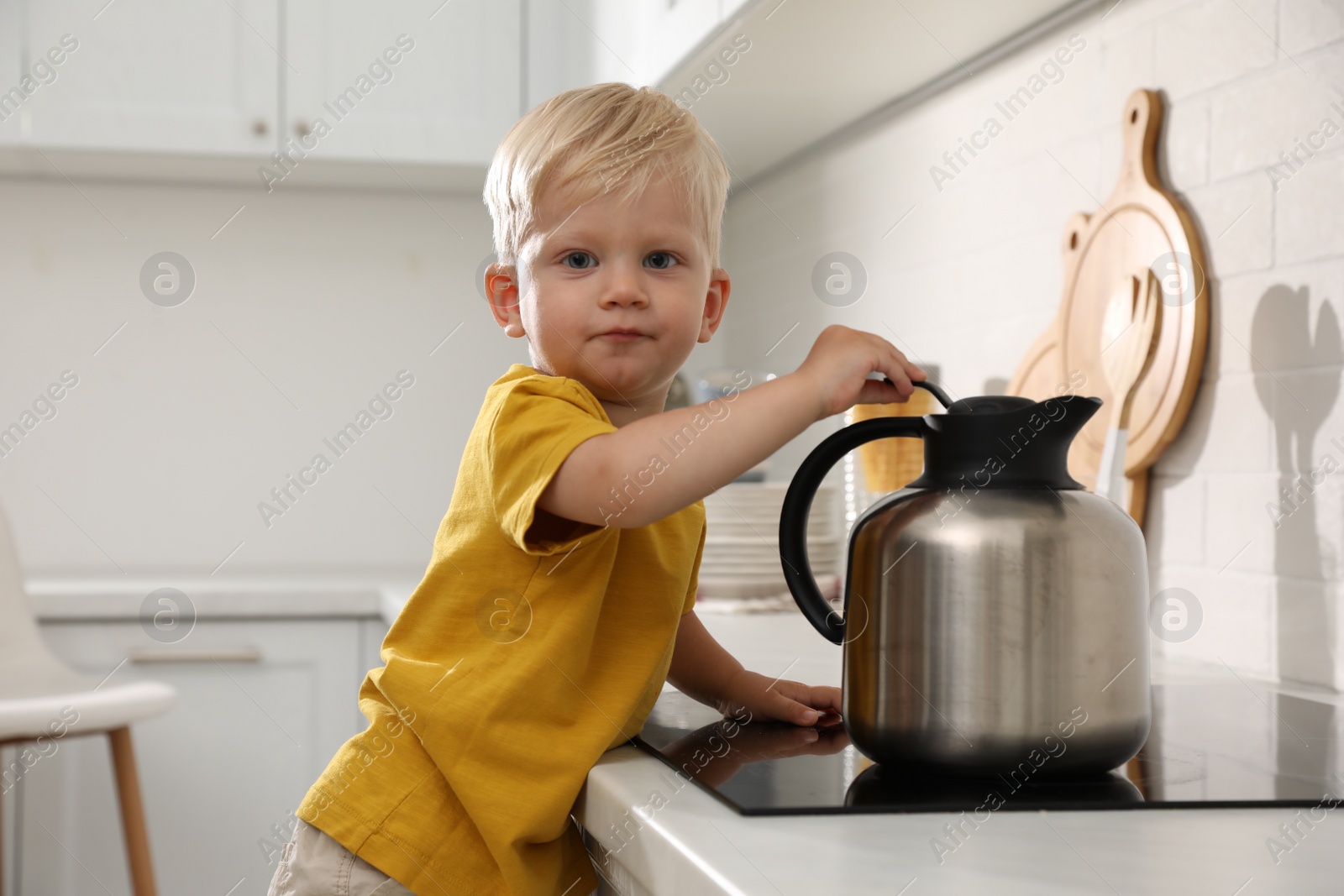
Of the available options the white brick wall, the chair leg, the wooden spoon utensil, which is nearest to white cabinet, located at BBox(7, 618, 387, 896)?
the chair leg

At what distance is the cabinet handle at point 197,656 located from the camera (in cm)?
195

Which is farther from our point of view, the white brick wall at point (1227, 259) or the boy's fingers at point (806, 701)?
the white brick wall at point (1227, 259)

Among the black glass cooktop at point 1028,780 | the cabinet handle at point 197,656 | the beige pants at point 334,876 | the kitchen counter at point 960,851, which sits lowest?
the cabinet handle at point 197,656

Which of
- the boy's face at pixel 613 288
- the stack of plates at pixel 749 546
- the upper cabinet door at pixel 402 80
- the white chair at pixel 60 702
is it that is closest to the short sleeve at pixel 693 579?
the boy's face at pixel 613 288

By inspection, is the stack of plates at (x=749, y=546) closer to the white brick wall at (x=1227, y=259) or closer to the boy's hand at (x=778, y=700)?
the white brick wall at (x=1227, y=259)

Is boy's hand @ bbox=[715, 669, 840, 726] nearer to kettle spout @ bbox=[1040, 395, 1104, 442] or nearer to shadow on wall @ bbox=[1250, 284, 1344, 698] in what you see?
kettle spout @ bbox=[1040, 395, 1104, 442]

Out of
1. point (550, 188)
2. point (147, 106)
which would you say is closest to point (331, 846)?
point (550, 188)

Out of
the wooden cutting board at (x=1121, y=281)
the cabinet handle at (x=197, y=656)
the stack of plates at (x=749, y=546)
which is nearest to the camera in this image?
the wooden cutting board at (x=1121, y=281)

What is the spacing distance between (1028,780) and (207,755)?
5.73ft

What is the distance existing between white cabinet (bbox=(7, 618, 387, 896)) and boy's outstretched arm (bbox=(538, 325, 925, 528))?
149 cm

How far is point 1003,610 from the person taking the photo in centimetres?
55

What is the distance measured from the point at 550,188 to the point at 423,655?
0.97 ft

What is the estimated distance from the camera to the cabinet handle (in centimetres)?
195

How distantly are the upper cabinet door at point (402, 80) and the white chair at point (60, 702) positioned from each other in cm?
96
